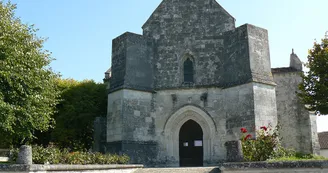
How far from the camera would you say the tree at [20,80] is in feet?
45.1

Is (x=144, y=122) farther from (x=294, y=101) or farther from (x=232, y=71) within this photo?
(x=294, y=101)

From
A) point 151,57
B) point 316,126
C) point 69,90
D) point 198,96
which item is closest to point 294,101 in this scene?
point 316,126

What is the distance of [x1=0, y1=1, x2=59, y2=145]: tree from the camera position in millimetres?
13758

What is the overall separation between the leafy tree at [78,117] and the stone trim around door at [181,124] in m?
6.97

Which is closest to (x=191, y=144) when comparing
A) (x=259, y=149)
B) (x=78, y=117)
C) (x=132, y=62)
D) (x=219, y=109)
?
Answer: (x=219, y=109)

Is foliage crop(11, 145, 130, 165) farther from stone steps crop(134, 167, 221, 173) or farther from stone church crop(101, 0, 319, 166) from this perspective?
stone church crop(101, 0, 319, 166)

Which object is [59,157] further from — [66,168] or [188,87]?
[188,87]

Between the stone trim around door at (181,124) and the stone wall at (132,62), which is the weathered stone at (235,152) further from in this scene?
the stone wall at (132,62)

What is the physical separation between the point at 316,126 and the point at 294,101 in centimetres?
200

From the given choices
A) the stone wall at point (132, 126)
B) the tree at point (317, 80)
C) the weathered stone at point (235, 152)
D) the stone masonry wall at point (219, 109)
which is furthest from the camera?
Result: the stone wall at point (132, 126)

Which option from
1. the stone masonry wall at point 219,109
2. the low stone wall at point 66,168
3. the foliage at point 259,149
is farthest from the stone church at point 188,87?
the foliage at point 259,149

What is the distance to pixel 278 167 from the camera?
9.61 metres

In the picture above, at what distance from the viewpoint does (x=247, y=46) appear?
1798cm

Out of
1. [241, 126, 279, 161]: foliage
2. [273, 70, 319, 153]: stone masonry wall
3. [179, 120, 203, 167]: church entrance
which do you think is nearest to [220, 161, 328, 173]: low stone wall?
[241, 126, 279, 161]: foliage
